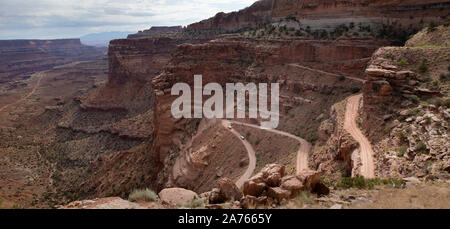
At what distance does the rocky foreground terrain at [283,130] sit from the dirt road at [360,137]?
11 centimetres

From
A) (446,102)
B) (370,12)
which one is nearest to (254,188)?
(446,102)

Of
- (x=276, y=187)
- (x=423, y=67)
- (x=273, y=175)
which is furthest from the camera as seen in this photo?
(x=423, y=67)

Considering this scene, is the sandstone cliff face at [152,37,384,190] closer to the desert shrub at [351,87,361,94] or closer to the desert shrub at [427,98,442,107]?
the desert shrub at [351,87,361,94]

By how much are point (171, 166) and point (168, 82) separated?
13.3 m

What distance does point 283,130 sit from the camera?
33906 mm

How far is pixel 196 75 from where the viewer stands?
4519cm

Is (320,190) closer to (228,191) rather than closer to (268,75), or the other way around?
(228,191)

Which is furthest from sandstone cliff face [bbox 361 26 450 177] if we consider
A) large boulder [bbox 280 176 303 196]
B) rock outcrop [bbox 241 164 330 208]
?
large boulder [bbox 280 176 303 196]

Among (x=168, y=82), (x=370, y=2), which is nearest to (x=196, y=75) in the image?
(x=168, y=82)

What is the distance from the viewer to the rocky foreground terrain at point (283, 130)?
12.3 meters

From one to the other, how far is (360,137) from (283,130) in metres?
14.0

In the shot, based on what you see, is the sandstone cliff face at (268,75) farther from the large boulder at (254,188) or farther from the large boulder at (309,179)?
the large boulder at (254,188)

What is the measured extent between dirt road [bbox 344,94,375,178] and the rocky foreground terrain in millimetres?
115
